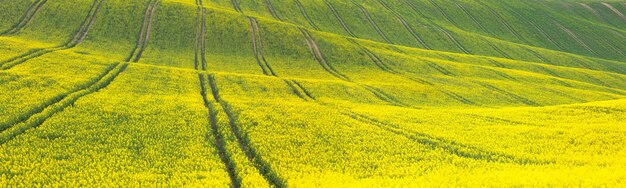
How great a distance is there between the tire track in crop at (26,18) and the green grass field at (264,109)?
0.40 metres

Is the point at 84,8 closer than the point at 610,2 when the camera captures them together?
Yes

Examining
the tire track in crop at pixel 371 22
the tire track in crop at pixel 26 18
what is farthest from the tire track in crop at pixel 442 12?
the tire track in crop at pixel 26 18


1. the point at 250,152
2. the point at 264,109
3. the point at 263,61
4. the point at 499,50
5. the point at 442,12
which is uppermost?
the point at 250,152

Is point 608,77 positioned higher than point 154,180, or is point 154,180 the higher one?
point 154,180

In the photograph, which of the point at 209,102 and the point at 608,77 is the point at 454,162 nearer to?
the point at 209,102

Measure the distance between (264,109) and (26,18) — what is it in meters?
50.2

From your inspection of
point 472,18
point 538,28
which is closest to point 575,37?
point 538,28

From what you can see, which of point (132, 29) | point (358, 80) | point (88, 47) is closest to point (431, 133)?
point (358, 80)

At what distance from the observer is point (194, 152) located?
21422mm

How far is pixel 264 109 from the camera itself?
3005 centimetres

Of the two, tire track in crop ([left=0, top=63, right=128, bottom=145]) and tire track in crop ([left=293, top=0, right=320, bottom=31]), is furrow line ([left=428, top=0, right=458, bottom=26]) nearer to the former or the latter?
tire track in crop ([left=293, top=0, right=320, bottom=31])

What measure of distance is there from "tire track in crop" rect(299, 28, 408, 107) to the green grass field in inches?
14.6

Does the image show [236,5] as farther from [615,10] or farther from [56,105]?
[615,10]

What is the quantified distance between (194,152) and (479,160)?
16.1 m
